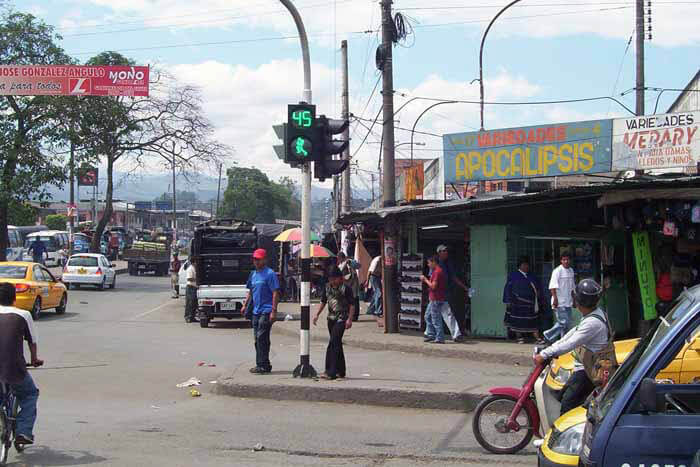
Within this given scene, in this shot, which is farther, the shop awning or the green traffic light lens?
the shop awning

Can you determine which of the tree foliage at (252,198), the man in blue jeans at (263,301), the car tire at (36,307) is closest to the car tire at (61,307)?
the car tire at (36,307)

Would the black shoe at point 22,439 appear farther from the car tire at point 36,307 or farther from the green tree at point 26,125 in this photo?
the green tree at point 26,125

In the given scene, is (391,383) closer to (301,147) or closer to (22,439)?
(301,147)

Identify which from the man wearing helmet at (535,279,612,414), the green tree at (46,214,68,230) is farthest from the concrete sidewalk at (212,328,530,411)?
the green tree at (46,214,68,230)

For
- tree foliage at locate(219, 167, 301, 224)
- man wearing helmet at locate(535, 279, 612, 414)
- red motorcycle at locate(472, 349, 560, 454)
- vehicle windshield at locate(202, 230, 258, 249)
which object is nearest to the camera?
man wearing helmet at locate(535, 279, 612, 414)

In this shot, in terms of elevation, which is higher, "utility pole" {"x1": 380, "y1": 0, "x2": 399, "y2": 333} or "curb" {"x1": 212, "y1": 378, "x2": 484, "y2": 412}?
"utility pole" {"x1": 380, "y1": 0, "x2": 399, "y2": 333}

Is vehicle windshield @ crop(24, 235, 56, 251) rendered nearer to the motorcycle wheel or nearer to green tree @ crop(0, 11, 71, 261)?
green tree @ crop(0, 11, 71, 261)

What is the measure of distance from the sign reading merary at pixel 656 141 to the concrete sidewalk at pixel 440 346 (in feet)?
15.6

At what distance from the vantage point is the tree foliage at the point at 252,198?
319ft

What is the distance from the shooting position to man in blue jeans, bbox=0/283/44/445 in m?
7.32

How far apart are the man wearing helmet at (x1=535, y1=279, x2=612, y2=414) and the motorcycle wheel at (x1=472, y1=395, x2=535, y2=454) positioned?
1.01 metres

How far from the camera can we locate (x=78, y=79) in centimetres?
2186

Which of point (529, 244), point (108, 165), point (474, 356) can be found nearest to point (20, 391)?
point (474, 356)

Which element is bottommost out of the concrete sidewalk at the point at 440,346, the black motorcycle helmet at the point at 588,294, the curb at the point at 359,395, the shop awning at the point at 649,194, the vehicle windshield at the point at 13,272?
the curb at the point at 359,395
